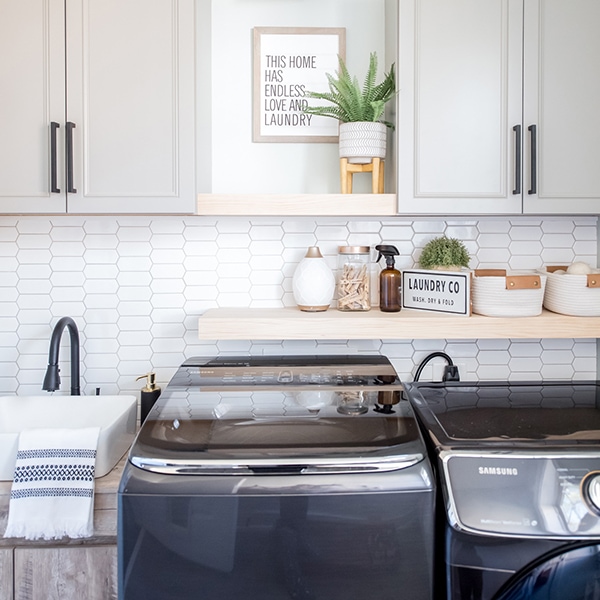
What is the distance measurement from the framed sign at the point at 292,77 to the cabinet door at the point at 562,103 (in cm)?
61

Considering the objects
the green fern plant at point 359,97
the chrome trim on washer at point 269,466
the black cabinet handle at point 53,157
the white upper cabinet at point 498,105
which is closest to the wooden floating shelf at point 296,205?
the white upper cabinet at point 498,105

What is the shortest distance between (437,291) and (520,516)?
79 centimetres

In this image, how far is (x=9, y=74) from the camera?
1443 millimetres

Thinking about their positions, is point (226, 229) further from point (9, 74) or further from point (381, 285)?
point (9, 74)

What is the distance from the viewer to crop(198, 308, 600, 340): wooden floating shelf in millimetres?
1566

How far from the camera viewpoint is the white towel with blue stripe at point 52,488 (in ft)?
3.88

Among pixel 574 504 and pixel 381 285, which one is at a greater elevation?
pixel 381 285

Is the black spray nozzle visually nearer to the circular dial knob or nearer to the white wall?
the white wall

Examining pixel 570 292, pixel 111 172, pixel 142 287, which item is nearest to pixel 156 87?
pixel 111 172

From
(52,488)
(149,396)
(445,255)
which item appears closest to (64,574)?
(52,488)

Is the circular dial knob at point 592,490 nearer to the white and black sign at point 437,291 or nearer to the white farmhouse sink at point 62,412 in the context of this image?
the white and black sign at point 437,291

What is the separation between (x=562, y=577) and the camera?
97cm

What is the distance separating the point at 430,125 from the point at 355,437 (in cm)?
90

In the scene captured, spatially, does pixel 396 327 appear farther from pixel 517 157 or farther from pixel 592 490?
pixel 592 490
